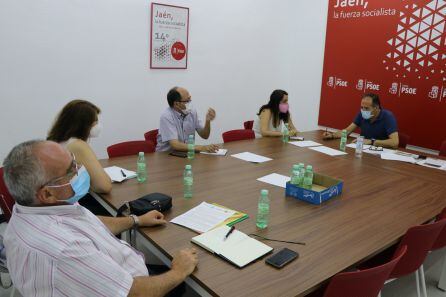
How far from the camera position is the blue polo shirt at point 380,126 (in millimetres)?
3998

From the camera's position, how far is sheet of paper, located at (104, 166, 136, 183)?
2.51 meters

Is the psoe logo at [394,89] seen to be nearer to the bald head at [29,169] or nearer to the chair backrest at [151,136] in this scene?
the chair backrest at [151,136]

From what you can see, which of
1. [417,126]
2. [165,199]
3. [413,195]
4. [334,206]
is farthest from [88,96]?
[417,126]

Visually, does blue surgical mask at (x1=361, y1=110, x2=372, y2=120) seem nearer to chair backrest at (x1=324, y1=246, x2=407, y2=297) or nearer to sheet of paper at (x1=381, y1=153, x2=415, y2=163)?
sheet of paper at (x1=381, y1=153, x2=415, y2=163)

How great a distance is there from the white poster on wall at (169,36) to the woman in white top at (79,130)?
241 cm

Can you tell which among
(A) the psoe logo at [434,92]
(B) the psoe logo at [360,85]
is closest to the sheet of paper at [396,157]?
(A) the psoe logo at [434,92]

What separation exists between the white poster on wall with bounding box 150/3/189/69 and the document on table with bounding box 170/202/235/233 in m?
3.06

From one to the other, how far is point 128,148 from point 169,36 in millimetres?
2077

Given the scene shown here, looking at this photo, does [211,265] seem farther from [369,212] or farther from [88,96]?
[88,96]

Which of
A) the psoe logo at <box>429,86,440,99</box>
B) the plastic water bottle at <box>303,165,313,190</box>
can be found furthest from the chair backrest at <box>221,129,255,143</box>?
the psoe logo at <box>429,86,440,99</box>

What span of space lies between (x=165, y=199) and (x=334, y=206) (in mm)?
1030

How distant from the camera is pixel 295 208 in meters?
2.17

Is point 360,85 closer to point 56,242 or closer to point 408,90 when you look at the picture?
point 408,90

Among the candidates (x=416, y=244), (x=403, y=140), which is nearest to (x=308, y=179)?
(x=416, y=244)
